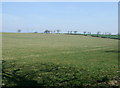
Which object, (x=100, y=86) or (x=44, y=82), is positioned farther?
(x=44, y=82)

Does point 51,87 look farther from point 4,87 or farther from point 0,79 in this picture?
point 0,79

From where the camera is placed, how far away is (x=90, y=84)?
29.5 ft

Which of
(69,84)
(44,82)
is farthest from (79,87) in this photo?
(44,82)

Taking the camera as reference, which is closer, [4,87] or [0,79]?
[4,87]

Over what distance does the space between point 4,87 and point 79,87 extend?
3.92 metres

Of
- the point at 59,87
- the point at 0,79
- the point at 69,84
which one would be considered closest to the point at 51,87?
the point at 59,87

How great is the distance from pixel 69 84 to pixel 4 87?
11.3ft

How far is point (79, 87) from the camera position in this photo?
8.44 metres

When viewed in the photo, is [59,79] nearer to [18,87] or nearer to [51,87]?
[51,87]

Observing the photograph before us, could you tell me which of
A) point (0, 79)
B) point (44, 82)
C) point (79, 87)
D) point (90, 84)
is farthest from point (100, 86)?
point (0, 79)

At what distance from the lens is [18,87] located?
324 inches

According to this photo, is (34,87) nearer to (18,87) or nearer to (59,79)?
(18,87)

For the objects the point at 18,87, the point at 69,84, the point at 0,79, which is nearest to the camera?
the point at 18,87

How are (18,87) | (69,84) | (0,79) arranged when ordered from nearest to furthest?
(18,87)
(69,84)
(0,79)
